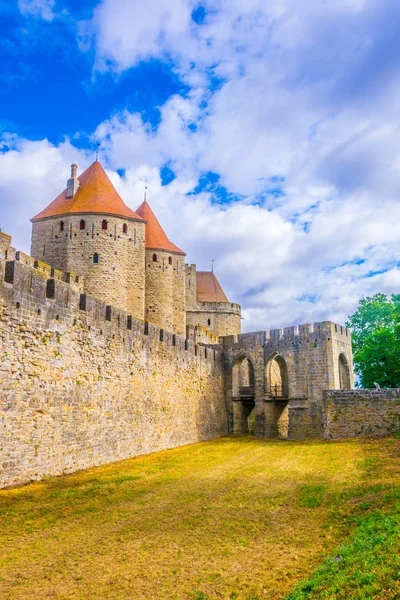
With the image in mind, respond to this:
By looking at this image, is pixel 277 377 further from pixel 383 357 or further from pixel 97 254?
pixel 97 254

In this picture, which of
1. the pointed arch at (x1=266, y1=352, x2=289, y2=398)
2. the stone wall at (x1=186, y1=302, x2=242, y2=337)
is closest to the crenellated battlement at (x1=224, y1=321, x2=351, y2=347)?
the pointed arch at (x1=266, y1=352, x2=289, y2=398)

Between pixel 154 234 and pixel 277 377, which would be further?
pixel 277 377

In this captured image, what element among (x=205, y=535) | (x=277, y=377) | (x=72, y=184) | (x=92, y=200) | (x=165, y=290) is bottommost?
(x=205, y=535)

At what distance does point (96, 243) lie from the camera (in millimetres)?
27141

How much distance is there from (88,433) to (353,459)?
25.5 feet

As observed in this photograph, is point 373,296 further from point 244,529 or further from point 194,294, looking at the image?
point 244,529

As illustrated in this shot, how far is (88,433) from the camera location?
1380 centimetres

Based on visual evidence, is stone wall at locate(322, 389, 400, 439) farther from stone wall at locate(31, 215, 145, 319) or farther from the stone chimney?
the stone chimney

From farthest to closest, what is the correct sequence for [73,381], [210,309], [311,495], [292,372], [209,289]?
[209,289], [210,309], [292,372], [73,381], [311,495]

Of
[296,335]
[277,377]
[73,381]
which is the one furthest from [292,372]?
[73,381]

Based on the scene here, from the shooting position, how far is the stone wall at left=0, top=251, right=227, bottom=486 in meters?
11.0

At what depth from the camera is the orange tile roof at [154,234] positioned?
106ft

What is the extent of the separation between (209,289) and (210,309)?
225cm

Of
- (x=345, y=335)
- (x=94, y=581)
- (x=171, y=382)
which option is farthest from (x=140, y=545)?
(x=345, y=335)
